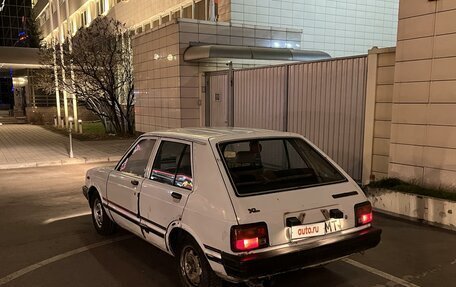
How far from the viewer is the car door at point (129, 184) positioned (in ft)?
14.9

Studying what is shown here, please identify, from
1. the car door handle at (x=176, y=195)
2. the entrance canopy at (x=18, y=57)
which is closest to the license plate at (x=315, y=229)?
the car door handle at (x=176, y=195)

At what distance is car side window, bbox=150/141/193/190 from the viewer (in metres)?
3.88

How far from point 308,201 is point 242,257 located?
81 centimetres

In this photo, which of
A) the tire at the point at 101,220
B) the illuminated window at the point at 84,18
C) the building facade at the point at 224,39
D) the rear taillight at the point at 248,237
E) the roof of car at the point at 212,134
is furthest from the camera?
the illuminated window at the point at 84,18

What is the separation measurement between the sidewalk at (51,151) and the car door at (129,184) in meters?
7.14

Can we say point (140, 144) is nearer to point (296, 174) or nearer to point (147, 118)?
point (296, 174)

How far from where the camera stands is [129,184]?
465 cm

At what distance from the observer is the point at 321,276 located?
4266 millimetres

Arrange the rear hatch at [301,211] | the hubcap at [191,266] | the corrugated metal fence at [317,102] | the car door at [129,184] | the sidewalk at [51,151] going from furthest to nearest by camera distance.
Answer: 1. the sidewalk at [51,151]
2. the corrugated metal fence at [317,102]
3. the car door at [129,184]
4. the hubcap at [191,266]
5. the rear hatch at [301,211]

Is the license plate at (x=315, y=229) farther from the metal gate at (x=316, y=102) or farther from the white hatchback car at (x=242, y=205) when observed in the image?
A: the metal gate at (x=316, y=102)

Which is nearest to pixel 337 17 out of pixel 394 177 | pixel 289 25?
pixel 289 25

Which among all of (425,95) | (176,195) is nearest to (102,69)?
(425,95)

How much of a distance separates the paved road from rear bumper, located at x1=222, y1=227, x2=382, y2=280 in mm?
625

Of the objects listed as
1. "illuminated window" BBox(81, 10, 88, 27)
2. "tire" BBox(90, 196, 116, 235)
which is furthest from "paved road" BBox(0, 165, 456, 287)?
"illuminated window" BBox(81, 10, 88, 27)
